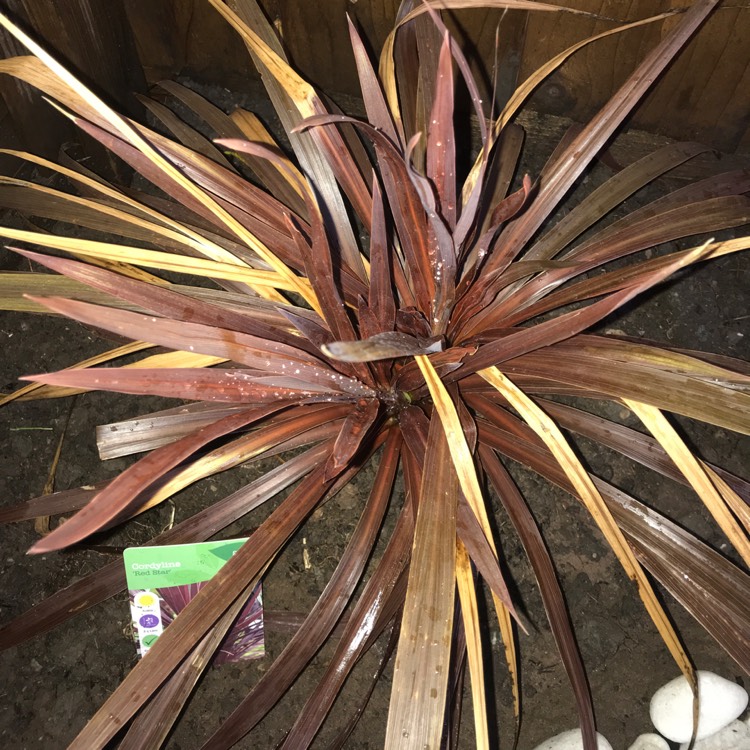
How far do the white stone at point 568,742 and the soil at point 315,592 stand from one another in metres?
0.01

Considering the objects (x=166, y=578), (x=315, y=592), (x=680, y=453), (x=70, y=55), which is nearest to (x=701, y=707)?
(x=680, y=453)

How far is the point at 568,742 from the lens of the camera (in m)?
1.05

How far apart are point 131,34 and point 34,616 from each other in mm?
1279

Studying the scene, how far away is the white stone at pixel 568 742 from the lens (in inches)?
41.1

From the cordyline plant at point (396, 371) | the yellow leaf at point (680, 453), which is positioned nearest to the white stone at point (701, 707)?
the cordyline plant at point (396, 371)

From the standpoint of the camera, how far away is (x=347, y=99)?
5.26 feet

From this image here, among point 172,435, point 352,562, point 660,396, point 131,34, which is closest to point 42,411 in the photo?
point 172,435

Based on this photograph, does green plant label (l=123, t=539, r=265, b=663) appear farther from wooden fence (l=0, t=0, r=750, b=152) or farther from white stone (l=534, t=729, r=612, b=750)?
wooden fence (l=0, t=0, r=750, b=152)

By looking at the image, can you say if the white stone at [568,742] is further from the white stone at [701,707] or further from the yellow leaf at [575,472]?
the yellow leaf at [575,472]

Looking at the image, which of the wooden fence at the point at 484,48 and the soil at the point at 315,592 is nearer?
Result: the soil at the point at 315,592

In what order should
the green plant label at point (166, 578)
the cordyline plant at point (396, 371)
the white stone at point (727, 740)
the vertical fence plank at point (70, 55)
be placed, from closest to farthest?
1. the cordyline plant at point (396, 371)
2. the green plant label at point (166, 578)
3. the white stone at point (727, 740)
4. the vertical fence plank at point (70, 55)

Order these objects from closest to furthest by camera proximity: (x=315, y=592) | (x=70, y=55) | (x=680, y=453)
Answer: (x=680, y=453), (x=315, y=592), (x=70, y=55)

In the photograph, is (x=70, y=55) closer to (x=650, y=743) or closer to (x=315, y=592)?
(x=315, y=592)

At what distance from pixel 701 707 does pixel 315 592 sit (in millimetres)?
646
